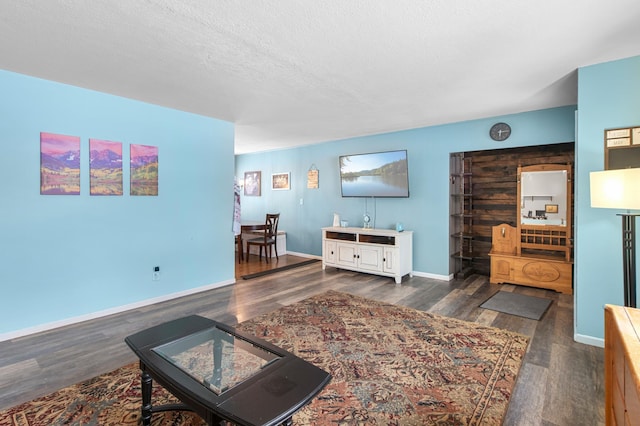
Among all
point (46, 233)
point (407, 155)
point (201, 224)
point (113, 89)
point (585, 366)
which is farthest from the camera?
point (407, 155)

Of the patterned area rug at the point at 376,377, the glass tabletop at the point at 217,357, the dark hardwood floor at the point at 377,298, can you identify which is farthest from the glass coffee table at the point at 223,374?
the dark hardwood floor at the point at 377,298

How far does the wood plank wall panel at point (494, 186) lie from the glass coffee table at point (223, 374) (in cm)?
473

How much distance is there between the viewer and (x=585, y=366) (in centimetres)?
245

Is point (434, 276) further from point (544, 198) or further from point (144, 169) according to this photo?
point (144, 169)

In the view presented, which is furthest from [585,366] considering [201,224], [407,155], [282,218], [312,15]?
[282,218]

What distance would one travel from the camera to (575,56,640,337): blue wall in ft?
8.78

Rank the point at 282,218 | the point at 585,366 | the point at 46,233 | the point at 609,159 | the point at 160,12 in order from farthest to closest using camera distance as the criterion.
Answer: the point at 282,218, the point at 46,233, the point at 609,159, the point at 585,366, the point at 160,12

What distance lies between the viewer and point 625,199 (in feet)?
6.77

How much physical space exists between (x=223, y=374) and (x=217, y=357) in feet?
0.68

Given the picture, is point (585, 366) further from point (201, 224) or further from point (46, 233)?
point (46, 233)

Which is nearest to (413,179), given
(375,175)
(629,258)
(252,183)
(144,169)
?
(375,175)

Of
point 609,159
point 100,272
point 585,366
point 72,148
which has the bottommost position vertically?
point 585,366

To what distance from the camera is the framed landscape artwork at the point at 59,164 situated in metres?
3.12

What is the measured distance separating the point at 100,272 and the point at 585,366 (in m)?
4.60
